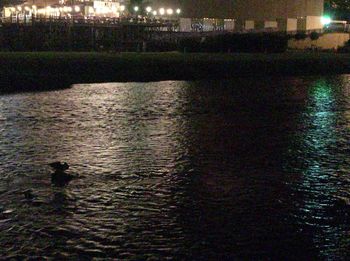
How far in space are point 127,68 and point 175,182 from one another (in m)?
27.3

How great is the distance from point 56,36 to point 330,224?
1897 inches

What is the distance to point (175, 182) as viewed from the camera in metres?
13.0

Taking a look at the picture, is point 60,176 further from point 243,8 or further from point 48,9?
point 243,8

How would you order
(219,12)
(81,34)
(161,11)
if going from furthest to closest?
(161,11) → (219,12) → (81,34)

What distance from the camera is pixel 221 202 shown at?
1142cm

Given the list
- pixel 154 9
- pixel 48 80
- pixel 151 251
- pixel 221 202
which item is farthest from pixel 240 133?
pixel 154 9

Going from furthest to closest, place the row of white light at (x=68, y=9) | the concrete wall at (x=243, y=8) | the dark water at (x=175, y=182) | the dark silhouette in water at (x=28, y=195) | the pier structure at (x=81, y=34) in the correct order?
1. the concrete wall at (x=243, y=8)
2. the row of white light at (x=68, y=9)
3. the pier structure at (x=81, y=34)
4. the dark silhouette in water at (x=28, y=195)
5. the dark water at (x=175, y=182)

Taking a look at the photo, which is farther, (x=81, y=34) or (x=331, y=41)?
(x=331, y=41)

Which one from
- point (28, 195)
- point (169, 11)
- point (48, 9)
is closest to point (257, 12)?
point (169, 11)

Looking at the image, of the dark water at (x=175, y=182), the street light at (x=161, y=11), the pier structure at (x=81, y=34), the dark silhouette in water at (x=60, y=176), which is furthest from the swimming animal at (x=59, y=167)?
the street light at (x=161, y=11)

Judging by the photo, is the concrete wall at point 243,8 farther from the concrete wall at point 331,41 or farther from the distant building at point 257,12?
the concrete wall at point 331,41

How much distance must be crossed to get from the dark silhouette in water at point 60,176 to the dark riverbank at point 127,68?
18.6m

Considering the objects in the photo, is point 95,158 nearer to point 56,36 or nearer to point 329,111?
point 329,111

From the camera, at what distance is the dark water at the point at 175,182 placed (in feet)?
30.6
